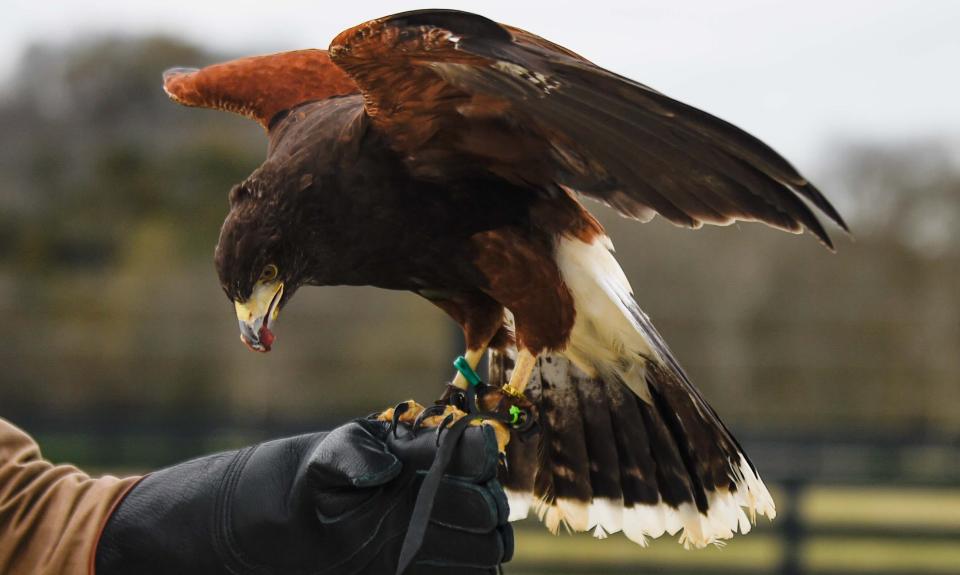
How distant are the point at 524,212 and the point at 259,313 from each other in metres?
0.64

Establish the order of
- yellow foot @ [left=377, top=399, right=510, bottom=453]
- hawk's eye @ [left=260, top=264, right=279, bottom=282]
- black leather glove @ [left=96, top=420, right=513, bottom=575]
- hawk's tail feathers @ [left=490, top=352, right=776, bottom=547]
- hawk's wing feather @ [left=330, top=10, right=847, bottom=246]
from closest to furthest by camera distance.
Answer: hawk's wing feather @ [left=330, top=10, right=847, bottom=246] < black leather glove @ [left=96, top=420, right=513, bottom=575] < yellow foot @ [left=377, top=399, right=510, bottom=453] < hawk's eye @ [left=260, top=264, right=279, bottom=282] < hawk's tail feathers @ [left=490, top=352, right=776, bottom=547]

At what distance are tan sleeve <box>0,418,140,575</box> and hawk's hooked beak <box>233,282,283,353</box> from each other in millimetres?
383

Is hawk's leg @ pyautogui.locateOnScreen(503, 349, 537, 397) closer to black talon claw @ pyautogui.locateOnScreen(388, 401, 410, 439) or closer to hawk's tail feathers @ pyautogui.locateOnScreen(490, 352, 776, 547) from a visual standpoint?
hawk's tail feathers @ pyautogui.locateOnScreen(490, 352, 776, 547)

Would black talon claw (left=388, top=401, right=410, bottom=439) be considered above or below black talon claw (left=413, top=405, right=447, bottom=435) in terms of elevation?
below

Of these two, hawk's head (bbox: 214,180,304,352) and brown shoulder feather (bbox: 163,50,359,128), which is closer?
hawk's head (bbox: 214,180,304,352)

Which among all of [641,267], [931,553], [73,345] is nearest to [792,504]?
[931,553]

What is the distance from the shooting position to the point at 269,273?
240cm

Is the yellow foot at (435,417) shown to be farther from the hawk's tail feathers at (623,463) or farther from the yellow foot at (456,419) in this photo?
the hawk's tail feathers at (623,463)

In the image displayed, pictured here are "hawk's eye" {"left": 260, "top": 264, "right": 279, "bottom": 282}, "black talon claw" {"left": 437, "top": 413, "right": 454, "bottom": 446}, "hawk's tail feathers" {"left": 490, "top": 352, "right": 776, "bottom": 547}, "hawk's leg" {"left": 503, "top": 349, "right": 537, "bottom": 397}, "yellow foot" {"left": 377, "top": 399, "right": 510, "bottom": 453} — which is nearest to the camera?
"black talon claw" {"left": 437, "top": 413, "right": 454, "bottom": 446}

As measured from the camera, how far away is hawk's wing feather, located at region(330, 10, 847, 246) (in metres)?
1.91

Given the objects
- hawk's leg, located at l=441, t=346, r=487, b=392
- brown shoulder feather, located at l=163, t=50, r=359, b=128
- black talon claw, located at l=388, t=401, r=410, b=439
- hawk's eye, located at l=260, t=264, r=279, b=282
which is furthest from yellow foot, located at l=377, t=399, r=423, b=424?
brown shoulder feather, located at l=163, t=50, r=359, b=128

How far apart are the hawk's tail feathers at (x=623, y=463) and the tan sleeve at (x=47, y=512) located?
3.48 ft

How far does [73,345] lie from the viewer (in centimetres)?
1453

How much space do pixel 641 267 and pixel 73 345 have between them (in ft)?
24.9
